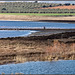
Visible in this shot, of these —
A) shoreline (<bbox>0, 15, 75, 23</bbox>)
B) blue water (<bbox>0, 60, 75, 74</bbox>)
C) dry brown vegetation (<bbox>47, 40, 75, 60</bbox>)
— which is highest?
blue water (<bbox>0, 60, 75, 74</bbox>)

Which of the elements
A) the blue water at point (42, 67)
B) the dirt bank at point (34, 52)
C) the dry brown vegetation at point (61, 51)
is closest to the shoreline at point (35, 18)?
the dirt bank at point (34, 52)

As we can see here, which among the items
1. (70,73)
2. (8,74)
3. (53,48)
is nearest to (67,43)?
(53,48)

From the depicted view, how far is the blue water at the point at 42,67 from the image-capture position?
30453mm

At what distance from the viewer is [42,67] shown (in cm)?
3247

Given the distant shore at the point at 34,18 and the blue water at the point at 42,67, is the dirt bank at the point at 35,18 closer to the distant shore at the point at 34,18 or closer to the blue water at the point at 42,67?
the distant shore at the point at 34,18

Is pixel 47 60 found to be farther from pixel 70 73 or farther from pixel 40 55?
pixel 70 73

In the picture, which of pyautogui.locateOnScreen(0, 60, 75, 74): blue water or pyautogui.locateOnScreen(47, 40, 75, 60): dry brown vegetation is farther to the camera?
pyautogui.locateOnScreen(47, 40, 75, 60): dry brown vegetation

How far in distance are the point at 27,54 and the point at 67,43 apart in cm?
1039

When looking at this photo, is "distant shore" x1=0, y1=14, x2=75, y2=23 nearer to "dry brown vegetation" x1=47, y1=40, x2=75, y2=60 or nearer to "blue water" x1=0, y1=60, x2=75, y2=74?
"dry brown vegetation" x1=47, y1=40, x2=75, y2=60

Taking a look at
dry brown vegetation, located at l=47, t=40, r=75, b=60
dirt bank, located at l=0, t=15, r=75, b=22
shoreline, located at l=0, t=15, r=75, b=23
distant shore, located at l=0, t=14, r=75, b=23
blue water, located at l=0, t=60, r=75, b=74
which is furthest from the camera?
distant shore, located at l=0, t=14, r=75, b=23

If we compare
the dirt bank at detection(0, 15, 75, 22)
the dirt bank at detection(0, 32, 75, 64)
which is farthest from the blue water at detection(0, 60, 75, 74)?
the dirt bank at detection(0, 15, 75, 22)

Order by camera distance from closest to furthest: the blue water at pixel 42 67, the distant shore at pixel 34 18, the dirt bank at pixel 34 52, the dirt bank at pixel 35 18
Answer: the blue water at pixel 42 67 → the dirt bank at pixel 34 52 → the dirt bank at pixel 35 18 → the distant shore at pixel 34 18

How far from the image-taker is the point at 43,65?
33.2m

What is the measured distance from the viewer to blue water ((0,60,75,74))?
3045 centimetres
